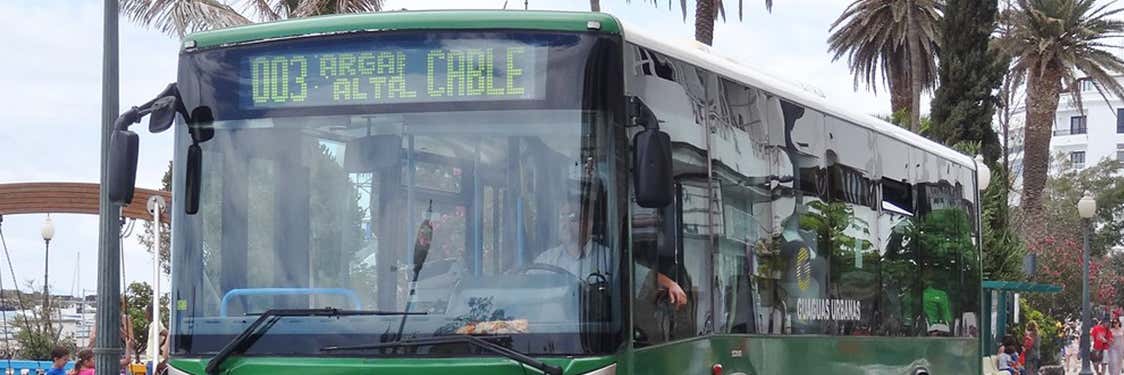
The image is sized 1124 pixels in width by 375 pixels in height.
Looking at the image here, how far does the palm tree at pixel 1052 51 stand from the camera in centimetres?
4878

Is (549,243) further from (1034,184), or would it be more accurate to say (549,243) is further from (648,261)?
(1034,184)

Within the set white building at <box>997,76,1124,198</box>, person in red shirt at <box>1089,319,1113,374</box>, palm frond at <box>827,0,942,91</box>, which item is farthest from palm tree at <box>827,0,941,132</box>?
white building at <box>997,76,1124,198</box>

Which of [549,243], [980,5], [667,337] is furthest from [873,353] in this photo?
[980,5]

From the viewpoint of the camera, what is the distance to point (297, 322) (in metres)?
8.14

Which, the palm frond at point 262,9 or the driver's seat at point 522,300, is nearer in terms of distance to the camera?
the driver's seat at point 522,300

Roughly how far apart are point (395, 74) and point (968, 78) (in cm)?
3342

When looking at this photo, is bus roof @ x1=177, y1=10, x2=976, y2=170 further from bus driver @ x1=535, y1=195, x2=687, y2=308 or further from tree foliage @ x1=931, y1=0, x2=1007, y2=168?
tree foliage @ x1=931, y1=0, x2=1007, y2=168

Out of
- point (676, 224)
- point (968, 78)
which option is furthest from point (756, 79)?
point (968, 78)

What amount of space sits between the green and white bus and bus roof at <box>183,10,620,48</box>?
11 millimetres

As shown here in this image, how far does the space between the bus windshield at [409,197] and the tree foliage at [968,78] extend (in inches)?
1285

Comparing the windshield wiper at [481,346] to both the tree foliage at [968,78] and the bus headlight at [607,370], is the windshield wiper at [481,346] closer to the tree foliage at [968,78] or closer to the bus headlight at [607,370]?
the bus headlight at [607,370]

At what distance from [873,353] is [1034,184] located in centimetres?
4078

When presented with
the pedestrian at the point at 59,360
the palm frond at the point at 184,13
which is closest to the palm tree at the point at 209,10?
the palm frond at the point at 184,13

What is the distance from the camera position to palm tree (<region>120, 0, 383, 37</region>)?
76.8 feet
